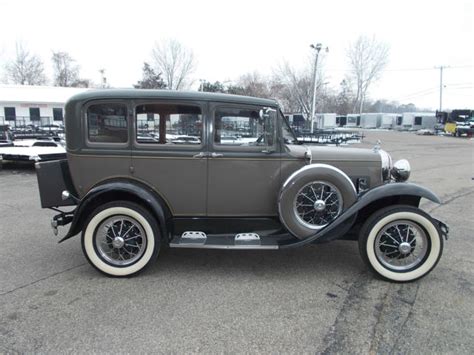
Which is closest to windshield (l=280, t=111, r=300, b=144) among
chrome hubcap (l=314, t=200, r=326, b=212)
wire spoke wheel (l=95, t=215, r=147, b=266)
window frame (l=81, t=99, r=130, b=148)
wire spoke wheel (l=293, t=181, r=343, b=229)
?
wire spoke wheel (l=293, t=181, r=343, b=229)

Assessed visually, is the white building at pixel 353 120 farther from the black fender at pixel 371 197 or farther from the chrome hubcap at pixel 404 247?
the chrome hubcap at pixel 404 247

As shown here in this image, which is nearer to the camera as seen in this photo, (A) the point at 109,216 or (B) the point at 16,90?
(A) the point at 109,216

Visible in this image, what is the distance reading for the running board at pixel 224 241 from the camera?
374 centimetres

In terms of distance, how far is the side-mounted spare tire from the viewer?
3789mm

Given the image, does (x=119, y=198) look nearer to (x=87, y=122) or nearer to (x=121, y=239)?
(x=121, y=239)

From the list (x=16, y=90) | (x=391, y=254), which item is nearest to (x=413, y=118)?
(x=16, y=90)

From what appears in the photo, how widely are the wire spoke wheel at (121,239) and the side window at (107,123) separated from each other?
33.6 inches

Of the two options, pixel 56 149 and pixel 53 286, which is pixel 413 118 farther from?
pixel 53 286

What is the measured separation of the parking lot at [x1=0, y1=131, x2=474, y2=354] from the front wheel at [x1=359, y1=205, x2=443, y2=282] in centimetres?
16

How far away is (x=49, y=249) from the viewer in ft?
15.0

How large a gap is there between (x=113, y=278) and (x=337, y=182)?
2.57m

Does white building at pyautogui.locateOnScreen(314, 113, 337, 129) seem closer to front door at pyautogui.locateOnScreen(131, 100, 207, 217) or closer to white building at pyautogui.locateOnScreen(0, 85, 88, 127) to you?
white building at pyautogui.locateOnScreen(0, 85, 88, 127)

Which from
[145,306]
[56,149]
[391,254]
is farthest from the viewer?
[56,149]

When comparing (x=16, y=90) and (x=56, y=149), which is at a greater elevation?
(x=16, y=90)
